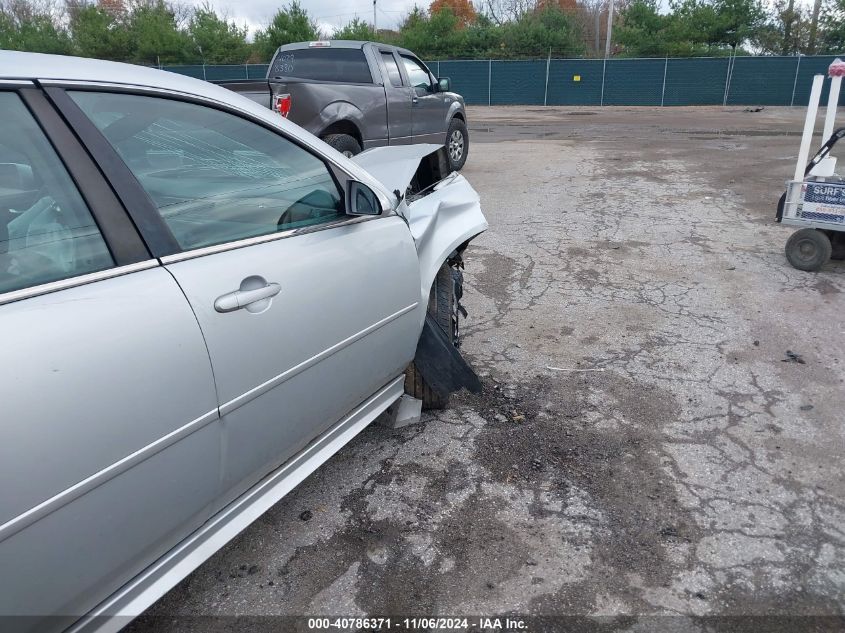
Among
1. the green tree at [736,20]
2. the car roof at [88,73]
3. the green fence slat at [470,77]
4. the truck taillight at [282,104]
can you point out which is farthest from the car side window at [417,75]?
the green tree at [736,20]

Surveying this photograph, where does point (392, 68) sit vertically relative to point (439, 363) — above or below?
above

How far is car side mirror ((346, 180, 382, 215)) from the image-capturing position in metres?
2.58

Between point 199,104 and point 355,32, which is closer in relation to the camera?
point 199,104

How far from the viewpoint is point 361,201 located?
2609mm

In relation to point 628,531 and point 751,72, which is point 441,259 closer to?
point 628,531

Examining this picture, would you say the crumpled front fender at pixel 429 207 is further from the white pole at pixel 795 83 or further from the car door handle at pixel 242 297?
the white pole at pixel 795 83

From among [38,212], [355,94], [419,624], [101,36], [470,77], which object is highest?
[101,36]

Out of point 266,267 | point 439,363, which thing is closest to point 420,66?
point 439,363

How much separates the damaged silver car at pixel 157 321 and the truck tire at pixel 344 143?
552 cm

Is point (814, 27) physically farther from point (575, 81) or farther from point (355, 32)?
point (355, 32)

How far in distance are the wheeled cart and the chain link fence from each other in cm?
2775

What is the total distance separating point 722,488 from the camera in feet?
9.46

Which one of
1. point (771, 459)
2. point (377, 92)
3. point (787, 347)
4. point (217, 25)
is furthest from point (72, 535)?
point (217, 25)

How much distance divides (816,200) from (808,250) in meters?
0.48
